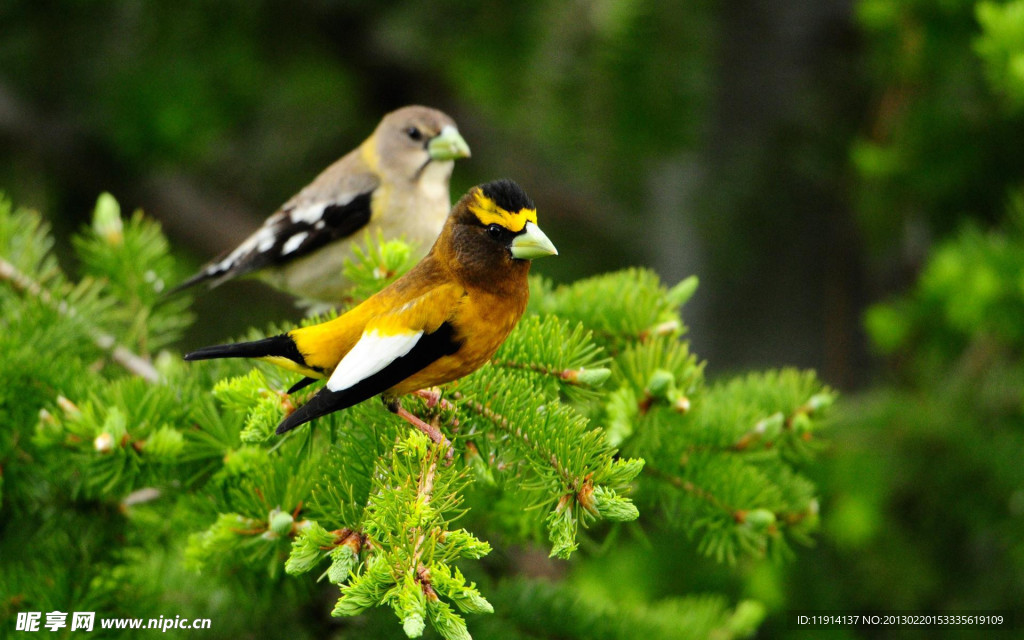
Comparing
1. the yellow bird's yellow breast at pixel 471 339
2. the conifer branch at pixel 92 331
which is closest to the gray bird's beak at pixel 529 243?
the yellow bird's yellow breast at pixel 471 339

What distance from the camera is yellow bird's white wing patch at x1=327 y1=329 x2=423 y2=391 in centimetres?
227

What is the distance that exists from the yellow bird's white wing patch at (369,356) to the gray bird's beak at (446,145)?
76.7 inches

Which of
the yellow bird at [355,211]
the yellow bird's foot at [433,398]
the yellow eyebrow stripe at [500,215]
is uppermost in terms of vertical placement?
the yellow bird at [355,211]

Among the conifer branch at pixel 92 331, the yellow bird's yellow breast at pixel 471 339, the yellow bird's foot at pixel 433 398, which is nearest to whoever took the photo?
the yellow bird's yellow breast at pixel 471 339

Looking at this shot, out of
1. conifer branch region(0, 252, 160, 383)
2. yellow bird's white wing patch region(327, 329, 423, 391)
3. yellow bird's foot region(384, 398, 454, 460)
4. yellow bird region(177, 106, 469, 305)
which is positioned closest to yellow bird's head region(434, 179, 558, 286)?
yellow bird's white wing patch region(327, 329, 423, 391)

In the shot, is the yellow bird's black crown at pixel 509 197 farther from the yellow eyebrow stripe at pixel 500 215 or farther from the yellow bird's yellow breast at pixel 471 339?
the yellow bird's yellow breast at pixel 471 339

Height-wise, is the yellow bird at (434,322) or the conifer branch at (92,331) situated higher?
the conifer branch at (92,331)

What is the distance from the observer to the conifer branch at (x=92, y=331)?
3.13 metres

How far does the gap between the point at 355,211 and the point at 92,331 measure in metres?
1.42

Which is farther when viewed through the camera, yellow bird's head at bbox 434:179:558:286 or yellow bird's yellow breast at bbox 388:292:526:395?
yellow bird's head at bbox 434:179:558:286

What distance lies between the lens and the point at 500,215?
2.57 metres

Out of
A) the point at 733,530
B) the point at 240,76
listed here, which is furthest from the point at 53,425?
the point at 240,76

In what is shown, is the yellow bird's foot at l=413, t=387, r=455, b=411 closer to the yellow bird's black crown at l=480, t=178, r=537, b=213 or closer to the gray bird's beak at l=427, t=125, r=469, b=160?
the yellow bird's black crown at l=480, t=178, r=537, b=213

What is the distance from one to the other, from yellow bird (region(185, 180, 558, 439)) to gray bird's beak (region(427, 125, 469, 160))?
159 cm
